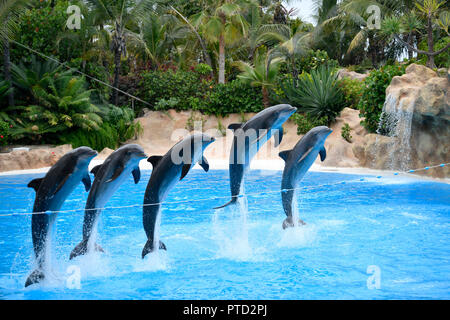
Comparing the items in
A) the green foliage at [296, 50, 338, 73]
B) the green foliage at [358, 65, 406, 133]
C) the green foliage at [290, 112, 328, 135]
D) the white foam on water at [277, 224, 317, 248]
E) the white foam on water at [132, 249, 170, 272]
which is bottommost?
the white foam on water at [132, 249, 170, 272]

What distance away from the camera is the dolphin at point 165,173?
439 centimetres

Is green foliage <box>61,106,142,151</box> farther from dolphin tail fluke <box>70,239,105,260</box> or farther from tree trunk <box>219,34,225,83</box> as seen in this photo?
dolphin tail fluke <box>70,239,105,260</box>

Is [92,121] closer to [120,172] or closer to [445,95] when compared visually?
[445,95]

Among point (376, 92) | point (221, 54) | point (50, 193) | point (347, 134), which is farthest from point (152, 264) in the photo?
point (221, 54)

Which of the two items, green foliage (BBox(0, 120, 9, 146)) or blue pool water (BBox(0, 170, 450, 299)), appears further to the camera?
green foliage (BBox(0, 120, 9, 146))

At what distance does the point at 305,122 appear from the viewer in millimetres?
16016

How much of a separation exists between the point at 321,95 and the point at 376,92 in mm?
3257

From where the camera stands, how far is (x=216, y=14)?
20.4m

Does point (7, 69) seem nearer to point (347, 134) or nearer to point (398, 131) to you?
point (347, 134)

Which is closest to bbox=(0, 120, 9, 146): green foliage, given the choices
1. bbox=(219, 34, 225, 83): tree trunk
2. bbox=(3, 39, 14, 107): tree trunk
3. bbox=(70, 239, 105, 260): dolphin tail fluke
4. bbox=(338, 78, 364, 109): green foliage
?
bbox=(3, 39, 14, 107): tree trunk

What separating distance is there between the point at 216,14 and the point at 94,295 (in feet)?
59.2

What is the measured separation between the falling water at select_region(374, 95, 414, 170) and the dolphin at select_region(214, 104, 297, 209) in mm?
6511

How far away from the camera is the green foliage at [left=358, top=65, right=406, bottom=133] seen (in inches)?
498

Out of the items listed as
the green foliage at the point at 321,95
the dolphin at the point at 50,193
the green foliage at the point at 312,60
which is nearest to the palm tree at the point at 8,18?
the green foliage at the point at 321,95
